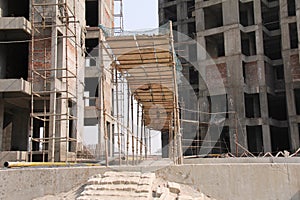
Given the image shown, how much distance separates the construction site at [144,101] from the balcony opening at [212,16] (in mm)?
92

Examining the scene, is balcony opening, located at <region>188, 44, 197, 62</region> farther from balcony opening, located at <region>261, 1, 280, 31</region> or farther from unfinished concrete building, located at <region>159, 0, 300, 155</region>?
balcony opening, located at <region>261, 1, 280, 31</region>

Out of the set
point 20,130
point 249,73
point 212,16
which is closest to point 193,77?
point 212,16

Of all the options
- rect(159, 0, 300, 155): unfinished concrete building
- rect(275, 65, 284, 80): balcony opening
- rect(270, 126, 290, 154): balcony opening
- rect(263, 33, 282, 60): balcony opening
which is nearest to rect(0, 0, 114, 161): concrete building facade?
rect(159, 0, 300, 155): unfinished concrete building

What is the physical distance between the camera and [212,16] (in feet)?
95.2

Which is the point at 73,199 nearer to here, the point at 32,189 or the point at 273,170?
the point at 32,189

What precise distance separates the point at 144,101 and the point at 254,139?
47.4ft

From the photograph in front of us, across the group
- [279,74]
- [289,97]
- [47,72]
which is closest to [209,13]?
[279,74]

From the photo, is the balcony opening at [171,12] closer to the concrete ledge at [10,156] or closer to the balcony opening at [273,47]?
the balcony opening at [273,47]

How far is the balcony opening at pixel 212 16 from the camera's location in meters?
27.9

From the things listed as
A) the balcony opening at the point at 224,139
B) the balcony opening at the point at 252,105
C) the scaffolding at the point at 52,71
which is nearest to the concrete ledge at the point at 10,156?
the scaffolding at the point at 52,71

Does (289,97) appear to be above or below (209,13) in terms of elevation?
below

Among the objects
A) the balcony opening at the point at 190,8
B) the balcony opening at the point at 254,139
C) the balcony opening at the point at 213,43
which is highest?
the balcony opening at the point at 190,8

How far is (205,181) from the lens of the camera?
6.04 meters

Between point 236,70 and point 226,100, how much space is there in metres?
2.32
